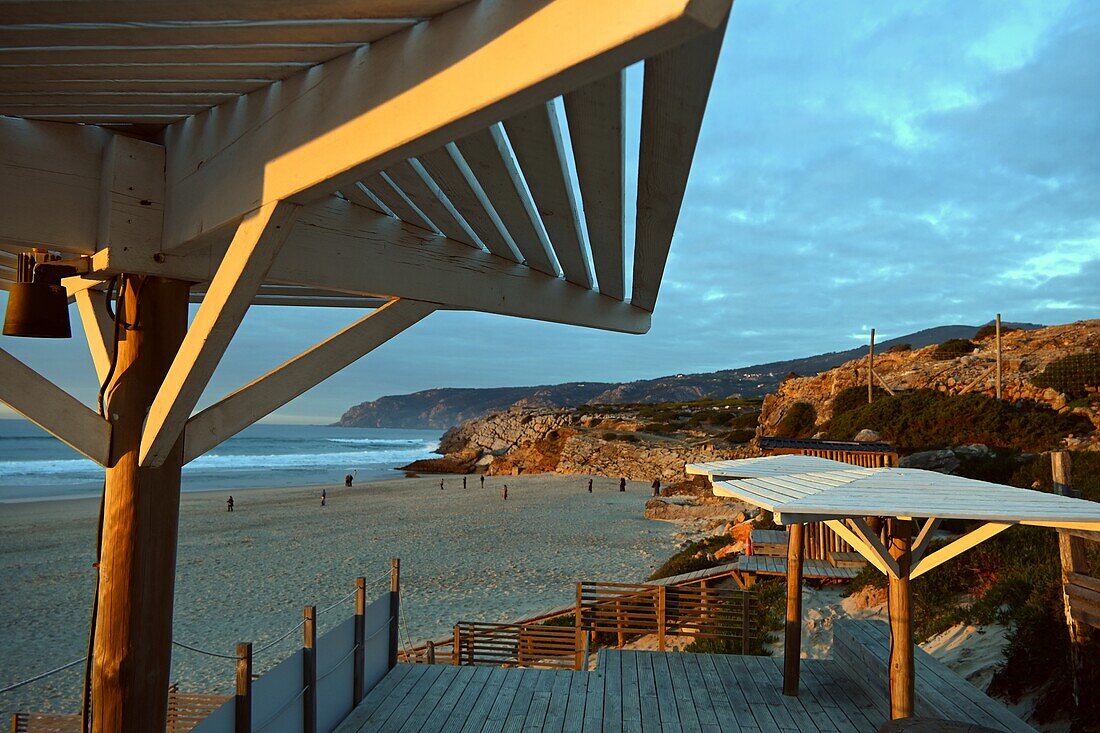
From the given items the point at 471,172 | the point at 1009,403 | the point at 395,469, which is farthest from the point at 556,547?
the point at 395,469

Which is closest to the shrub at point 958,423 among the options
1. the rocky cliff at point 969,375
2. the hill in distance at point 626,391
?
the rocky cliff at point 969,375

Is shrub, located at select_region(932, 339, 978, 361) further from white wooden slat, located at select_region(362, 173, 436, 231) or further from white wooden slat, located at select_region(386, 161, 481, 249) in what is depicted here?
white wooden slat, located at select_region(362, 173, 436, 231)

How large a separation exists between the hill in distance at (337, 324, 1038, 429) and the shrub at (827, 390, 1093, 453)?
52.7 metres

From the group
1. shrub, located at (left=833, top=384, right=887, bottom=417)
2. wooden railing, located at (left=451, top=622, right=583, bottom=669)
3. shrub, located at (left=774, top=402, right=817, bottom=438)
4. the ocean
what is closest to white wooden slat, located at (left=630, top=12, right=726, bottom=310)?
wooden railing, located at (left=451, top=622, right=583, bottom=669)

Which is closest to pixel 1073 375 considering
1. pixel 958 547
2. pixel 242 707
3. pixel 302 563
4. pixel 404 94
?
pixel 958 547

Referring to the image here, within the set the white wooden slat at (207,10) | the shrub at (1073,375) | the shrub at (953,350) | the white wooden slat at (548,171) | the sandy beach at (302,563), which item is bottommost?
the sandy beach at (302,563)

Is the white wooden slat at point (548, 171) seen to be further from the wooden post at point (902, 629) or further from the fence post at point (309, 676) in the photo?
the fence post at point (309, 676)

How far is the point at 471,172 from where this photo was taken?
243 cm

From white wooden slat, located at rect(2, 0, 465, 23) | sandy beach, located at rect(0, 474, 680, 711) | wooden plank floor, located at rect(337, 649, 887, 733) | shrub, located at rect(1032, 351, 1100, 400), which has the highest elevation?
shrub, located at rect(1032, 351, 1100, 400)

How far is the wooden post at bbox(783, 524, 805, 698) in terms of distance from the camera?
4.96 meters

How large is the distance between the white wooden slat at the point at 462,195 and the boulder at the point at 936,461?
10432 millimetres

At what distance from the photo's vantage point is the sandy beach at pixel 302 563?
11102 mm

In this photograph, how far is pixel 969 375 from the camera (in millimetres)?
22766

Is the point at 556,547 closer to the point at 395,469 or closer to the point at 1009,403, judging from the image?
the point at 1009,403
